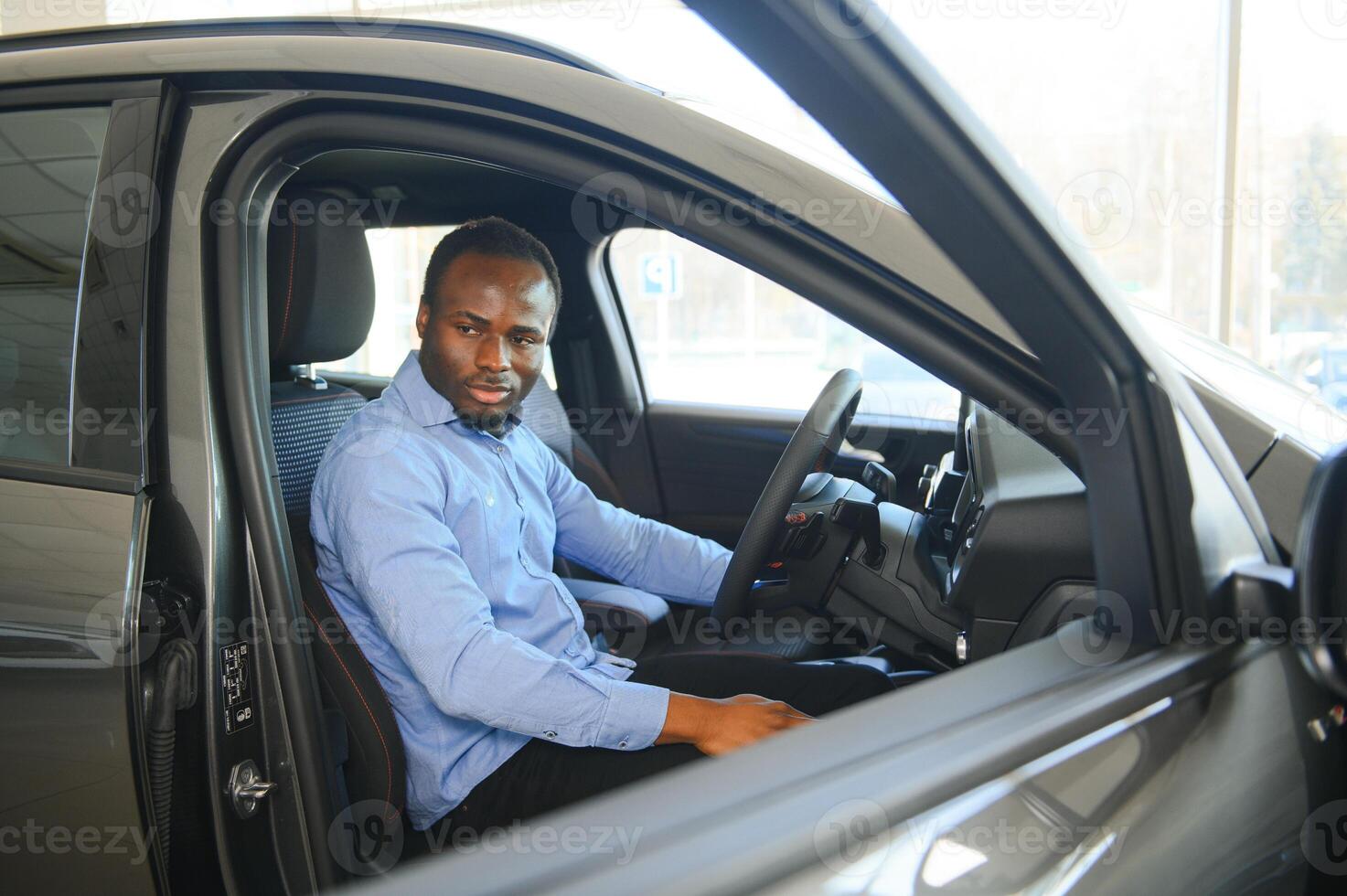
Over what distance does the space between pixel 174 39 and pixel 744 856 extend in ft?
3.84

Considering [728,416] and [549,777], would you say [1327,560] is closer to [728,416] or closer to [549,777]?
[549,777]

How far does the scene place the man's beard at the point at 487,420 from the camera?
1736 millimetres

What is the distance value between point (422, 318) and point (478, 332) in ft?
0.44

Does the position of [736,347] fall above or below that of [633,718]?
above

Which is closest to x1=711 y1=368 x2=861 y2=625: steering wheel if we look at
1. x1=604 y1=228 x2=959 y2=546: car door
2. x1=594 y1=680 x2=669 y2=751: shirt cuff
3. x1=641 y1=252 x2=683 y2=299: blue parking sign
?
x1=594 y1=680 x2=669 y2=751: shirt cuff

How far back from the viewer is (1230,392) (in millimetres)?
1196

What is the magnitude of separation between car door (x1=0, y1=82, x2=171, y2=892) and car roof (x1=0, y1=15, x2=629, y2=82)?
19 cm

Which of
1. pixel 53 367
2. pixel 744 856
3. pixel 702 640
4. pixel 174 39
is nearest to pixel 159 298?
pixel 53 367

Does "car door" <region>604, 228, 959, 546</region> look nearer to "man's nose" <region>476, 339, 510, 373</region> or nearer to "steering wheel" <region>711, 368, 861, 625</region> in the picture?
"steering wheel" <region>711, 368, 861, 625</region>

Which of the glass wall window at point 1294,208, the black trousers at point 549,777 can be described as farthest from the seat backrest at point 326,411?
the glass wall window at point 1294,208

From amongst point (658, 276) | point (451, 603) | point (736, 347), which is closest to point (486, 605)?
point (451, 603)

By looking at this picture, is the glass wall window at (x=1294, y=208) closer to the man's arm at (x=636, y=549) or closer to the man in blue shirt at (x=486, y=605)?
the man's arm at (x=636, y=549)

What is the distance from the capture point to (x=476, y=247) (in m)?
1.75

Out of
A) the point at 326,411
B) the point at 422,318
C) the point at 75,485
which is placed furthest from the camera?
the point at 326,411
